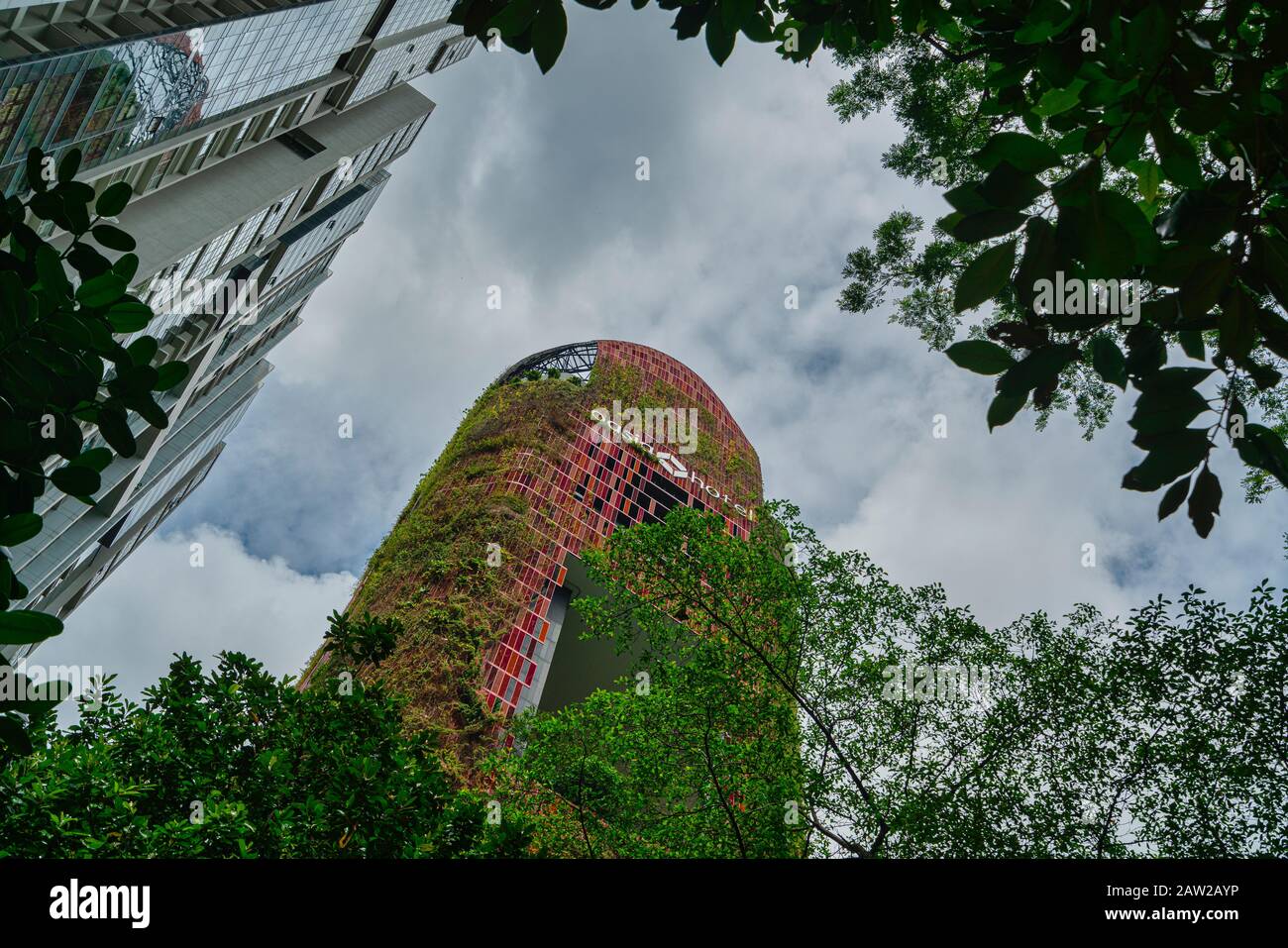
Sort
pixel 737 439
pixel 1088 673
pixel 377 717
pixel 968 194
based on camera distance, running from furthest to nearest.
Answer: pixel 737 439, pixel 1088 673, pixel 377 717, pixel 968 194

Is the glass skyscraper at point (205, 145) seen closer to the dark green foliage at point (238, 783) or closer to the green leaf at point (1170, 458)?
the dark green foliage at point (238, 783)

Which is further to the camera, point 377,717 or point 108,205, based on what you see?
point 377,717

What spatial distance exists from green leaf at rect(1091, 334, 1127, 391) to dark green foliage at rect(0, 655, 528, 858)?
6.08 meters

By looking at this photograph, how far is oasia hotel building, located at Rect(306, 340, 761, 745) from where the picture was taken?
21391 millimetres

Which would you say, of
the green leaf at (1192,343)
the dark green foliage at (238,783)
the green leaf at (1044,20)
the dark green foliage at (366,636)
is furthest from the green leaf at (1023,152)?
the dark green foliage at (366,636)

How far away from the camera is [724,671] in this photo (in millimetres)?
11312

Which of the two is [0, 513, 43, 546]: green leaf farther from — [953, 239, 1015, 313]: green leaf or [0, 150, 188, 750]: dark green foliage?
[953, 239, 1015, 313]: green leaf

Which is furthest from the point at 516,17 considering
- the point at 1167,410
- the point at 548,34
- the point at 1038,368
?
the point at 1167,410

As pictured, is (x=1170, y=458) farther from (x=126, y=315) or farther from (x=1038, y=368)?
(x=126, y=315)

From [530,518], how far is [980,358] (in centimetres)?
2425

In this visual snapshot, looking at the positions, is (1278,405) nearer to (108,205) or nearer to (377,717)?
(377,717)
